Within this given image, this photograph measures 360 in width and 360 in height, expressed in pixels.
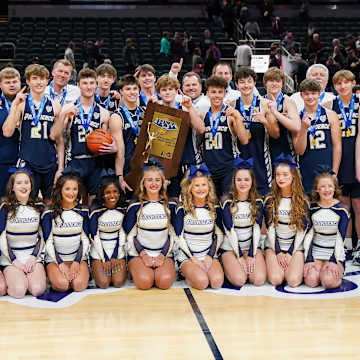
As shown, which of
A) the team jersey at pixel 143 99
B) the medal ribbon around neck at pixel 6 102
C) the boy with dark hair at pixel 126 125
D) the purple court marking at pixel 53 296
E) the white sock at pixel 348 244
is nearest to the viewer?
the purple court marking at pixel 53 296

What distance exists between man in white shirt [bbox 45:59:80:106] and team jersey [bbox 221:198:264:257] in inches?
67.2

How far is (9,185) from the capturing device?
4262mm

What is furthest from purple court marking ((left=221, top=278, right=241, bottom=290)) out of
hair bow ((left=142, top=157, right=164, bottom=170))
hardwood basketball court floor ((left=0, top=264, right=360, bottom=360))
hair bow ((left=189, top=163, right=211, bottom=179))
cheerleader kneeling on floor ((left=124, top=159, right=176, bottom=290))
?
hair bow ((left=142, top=157, right=164, bottom=170))

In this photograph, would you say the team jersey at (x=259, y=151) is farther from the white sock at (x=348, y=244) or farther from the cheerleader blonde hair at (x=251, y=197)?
the white sock at (x=348, y=244)

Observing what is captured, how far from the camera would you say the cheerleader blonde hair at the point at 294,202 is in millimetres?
4422

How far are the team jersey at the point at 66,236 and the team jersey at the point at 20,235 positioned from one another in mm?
74

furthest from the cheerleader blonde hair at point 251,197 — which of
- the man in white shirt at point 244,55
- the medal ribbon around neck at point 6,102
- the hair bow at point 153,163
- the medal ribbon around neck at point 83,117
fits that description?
the man in white shirt at point 244,55

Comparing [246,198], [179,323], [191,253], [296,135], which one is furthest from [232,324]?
[296,135]

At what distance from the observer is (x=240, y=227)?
14.8 ft

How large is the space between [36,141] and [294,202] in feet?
6.99

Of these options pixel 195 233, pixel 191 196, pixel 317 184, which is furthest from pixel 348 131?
pixel 195 233

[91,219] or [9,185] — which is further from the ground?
[9,185]

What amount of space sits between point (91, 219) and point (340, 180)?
7.55 ft

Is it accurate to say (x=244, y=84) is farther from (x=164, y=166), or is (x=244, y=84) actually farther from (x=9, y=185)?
(x=9, y=185)
